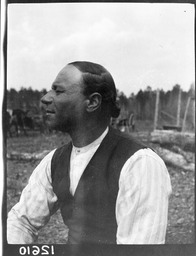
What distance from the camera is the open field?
146 cm

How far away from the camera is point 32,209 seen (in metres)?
1.46

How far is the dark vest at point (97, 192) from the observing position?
55.9 inches

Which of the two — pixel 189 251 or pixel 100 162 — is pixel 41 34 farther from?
Result: pixel 189 251

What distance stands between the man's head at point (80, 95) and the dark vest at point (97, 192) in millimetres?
93

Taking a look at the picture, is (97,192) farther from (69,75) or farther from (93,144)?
(69,75)

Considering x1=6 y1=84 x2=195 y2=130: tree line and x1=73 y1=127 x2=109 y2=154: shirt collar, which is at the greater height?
x1=6 y1=84 x2=195 y2=130: tree line

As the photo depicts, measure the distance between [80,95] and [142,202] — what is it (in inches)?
14.6

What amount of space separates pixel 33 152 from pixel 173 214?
477mm

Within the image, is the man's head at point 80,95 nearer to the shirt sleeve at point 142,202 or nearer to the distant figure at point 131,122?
the distant figure at point 131,122

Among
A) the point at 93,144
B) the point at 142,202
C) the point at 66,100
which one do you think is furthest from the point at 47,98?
the point at 142,202

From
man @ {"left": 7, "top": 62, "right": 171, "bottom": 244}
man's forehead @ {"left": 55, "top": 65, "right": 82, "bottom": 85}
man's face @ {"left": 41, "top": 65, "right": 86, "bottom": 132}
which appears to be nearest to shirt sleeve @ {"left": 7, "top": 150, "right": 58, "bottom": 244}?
man @ {"left": 7, "top": 62, "right": 171, "bottom": 244}

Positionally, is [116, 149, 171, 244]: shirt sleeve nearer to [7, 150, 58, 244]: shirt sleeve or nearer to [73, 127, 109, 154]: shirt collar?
[73, 127, 109, 154]: shirt collar

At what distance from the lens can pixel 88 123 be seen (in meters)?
1.45

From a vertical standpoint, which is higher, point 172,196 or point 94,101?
point 94,101
